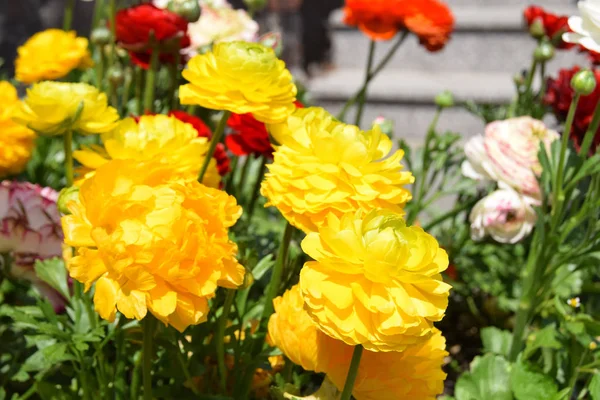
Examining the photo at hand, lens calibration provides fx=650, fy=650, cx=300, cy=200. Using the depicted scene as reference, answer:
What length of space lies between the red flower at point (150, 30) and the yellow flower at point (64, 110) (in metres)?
0.28

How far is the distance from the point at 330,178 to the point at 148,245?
0.41 feet

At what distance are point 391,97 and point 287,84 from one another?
1566 millimetres

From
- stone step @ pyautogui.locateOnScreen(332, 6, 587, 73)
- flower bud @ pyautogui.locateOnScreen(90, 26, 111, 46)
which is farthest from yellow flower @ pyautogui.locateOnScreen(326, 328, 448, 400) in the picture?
stone step @ pyautogui.locateOnScreen(332, 6, 587, 73)

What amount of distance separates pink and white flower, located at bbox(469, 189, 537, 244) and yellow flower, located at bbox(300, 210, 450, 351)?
13.8 inches

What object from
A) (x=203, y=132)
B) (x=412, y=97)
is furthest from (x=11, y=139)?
(x=412, y=97)

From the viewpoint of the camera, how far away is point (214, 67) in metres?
0.47

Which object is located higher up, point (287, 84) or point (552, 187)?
point (287, 84)

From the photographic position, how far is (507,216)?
68 cm

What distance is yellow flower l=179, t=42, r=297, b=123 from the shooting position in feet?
1.46

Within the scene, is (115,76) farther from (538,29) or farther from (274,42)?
(538,29)

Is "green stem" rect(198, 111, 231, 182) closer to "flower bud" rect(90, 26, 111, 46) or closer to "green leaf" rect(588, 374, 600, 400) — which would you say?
"green leaf" rect(588, 374, 600, 400)

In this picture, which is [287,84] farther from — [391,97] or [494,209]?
[391,97]

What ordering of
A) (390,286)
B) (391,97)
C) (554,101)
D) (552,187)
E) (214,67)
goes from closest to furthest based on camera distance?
1. (390,286)
2. (214,67)
3. (552,187)
4. (554,101)
5. (391,97)

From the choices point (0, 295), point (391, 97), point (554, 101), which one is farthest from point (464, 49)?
point (0, 295)
